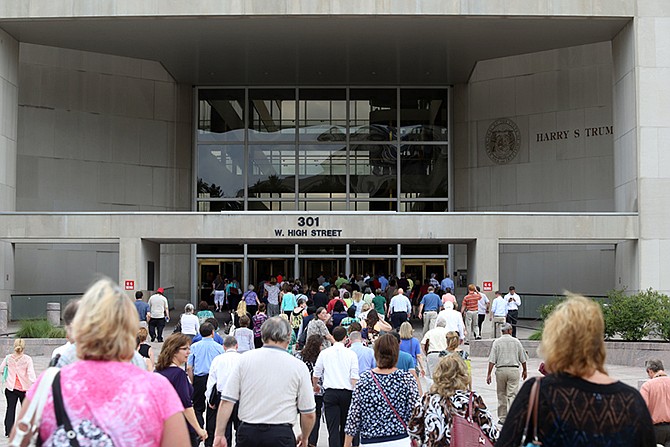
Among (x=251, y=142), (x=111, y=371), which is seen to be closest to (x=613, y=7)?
(x=251, y=142)

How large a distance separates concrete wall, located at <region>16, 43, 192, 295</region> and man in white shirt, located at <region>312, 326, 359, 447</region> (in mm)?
26098

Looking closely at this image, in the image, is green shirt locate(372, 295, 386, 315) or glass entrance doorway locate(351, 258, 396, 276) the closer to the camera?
green shirt locate(372, 295, 386, 315)

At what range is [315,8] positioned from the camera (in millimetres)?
27766

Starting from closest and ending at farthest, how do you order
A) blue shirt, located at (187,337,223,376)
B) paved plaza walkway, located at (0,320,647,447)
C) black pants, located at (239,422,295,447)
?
black pants, located at (239,422,295,447), blue shirt, located at (187,337,223,376), paved plaza walkway, located at (0,320,647,447)

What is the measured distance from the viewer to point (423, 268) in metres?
37.2

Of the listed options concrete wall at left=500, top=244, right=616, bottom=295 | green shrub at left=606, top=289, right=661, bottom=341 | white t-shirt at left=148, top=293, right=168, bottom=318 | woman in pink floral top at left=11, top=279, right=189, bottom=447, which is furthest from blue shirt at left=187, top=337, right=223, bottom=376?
concrete wall at left=500, top=244, right=616, bottom=295

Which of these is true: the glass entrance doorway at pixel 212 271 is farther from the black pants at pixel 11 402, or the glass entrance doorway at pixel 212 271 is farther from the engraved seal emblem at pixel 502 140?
the black pants at pixel 11 402

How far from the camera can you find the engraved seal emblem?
1430 inches

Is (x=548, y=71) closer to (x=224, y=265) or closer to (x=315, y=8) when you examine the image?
(x=315, y=8)

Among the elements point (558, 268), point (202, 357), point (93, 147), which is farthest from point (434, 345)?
point (93, 147)

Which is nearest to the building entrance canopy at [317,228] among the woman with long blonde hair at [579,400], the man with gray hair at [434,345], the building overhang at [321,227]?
the building overhang at [321,227]

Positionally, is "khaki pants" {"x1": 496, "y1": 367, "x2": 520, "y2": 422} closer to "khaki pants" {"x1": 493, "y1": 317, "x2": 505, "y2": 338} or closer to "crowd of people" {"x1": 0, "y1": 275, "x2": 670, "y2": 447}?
"crowd of people" {"x1": 0, "y1": 275, "x2": 670, "y2": 447}

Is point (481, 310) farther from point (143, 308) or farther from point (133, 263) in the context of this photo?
point (133, 263)

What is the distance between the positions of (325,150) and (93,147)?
32.8 ft
